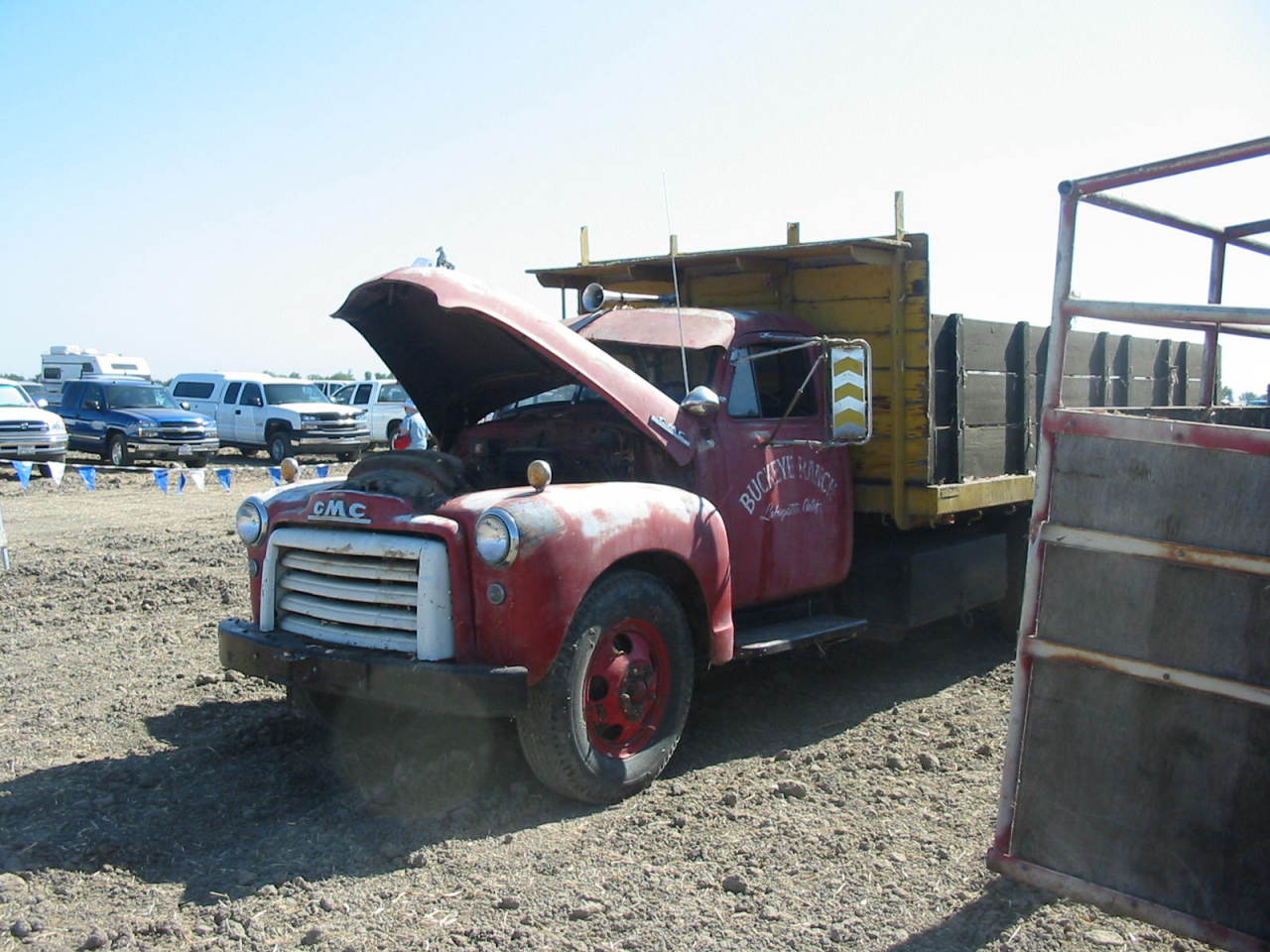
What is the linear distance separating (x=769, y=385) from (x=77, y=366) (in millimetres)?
31645

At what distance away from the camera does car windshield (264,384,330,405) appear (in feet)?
83.0

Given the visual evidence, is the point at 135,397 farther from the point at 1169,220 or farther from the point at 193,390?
the point at 1169,220

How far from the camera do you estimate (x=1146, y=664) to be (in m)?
3.22

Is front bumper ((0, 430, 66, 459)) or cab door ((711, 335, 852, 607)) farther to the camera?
front bumper ((0, 430, 66, 459))

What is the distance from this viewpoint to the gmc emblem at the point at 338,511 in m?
4.70

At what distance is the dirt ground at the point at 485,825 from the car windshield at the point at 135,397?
1743 centimetres

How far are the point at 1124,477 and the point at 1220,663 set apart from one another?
57cm

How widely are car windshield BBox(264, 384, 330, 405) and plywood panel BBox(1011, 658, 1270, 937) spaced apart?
2373 cm

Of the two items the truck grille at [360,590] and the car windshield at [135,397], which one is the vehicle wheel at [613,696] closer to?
the truck grille at [360,590]

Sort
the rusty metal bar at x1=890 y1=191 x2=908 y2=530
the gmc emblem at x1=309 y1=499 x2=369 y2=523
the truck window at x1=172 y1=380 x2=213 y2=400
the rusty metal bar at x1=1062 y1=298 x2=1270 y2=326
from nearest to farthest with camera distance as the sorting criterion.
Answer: the rusty metal bar at x1=1062 y1=298 x2=1270 y2=326 < the gmc emblem at x1=309 y1=499 x2=369 y2=523 < the rusty metal bar at x1=890 y1=191 x2=908 y2=530 < the truck window at x1=172 y1=380 x2=213 y2=400

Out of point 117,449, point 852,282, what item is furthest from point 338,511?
point 117,449

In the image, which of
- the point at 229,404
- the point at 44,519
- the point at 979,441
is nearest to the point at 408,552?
the point at 979,441

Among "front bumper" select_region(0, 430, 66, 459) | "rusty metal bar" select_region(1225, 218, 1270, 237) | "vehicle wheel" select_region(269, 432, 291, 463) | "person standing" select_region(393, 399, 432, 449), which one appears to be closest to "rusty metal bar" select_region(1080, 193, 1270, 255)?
"rusty metal bar" select_region(1225, 218, 1270, 237)

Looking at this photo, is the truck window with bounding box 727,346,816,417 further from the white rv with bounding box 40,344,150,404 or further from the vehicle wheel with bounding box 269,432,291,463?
the white rv with bounding box 40,344,150,404
